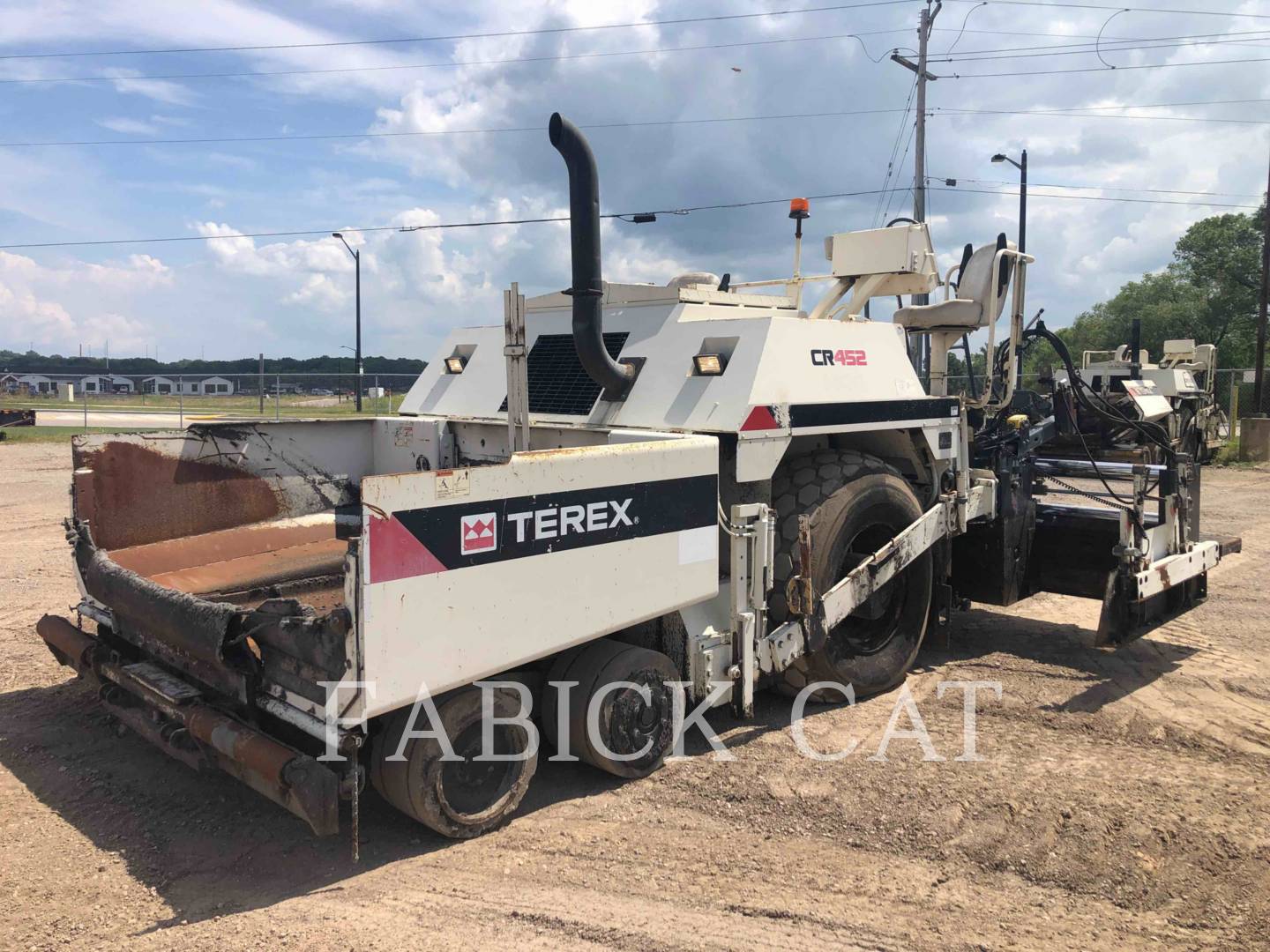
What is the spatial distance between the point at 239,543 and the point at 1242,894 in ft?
16.3

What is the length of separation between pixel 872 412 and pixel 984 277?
1.66 m

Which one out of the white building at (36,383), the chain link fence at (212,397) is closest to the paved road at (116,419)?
the chain link fence at (212,397)

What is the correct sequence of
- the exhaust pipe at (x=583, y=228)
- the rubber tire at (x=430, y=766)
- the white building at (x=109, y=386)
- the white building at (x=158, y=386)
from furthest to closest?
the white building at (x=109, y=386)
the white building at (x=158, y=386)
the exhaust pipe at (x=583, y=228)
the rubber tire at (x=430, y=766)

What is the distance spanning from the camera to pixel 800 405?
16.3 feet

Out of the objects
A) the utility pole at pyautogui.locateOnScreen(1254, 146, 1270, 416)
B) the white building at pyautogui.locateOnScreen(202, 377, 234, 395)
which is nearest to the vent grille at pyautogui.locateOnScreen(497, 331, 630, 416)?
the utility pole at pyautogui.locateOnScreen(1254, 146, 1270, 416)

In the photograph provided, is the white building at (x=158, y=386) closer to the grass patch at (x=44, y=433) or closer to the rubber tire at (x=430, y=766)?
the grass patch at (x=44, y=433)

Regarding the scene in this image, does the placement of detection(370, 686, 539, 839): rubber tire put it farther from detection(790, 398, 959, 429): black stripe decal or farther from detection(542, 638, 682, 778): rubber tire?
detection(790, 398, 959, 429): black stripe decal

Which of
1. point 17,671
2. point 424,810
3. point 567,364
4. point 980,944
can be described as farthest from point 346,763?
point 17,671

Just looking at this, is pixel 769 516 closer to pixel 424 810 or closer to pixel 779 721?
pixel 779 721

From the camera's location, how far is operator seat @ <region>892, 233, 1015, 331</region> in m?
6.39

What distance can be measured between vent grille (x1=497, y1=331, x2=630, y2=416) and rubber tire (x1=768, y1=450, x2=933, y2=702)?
3.82 ft

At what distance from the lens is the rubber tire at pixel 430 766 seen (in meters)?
3.58

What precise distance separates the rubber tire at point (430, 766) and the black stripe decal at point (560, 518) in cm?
56

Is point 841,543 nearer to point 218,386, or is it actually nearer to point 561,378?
point 561,378
